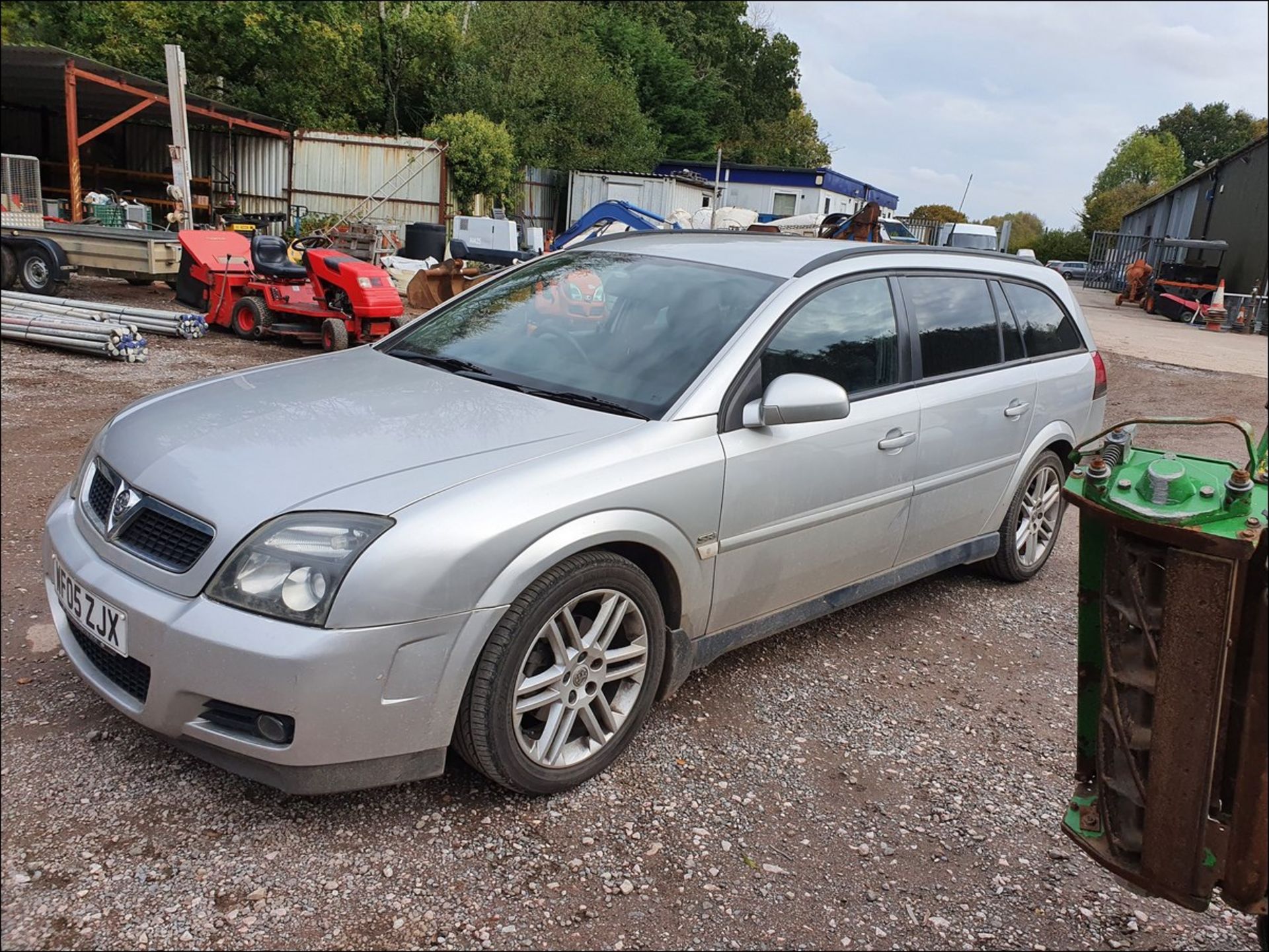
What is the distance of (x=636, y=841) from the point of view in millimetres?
2766

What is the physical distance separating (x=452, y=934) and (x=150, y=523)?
135 centimetres

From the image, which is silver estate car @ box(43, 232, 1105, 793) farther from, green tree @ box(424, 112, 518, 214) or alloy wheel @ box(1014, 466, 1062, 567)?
green tree @ box(424, 112, 518, 214)

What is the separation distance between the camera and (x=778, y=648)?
4125 millimetres

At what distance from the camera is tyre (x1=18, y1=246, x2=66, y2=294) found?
11.5 meters

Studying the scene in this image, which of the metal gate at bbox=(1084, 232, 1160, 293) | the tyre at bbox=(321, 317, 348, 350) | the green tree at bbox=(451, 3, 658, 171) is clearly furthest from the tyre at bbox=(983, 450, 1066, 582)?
the metal gate at bbox=(1084, 232, 1160, 293)

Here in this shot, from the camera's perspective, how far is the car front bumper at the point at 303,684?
2.38 meters

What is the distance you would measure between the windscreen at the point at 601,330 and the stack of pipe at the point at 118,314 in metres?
7.60

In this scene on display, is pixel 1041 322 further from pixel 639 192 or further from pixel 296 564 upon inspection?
pixel 639 192

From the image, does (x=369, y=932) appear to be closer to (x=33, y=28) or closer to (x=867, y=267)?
(x=867, y=267)

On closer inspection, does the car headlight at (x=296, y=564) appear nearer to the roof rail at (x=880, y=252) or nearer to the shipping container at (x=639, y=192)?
the roof rail at (x=880, y=252)

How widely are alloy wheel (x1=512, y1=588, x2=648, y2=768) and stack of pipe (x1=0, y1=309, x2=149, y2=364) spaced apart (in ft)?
25.9

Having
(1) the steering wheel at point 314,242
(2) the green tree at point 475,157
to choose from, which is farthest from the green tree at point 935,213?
(1) the steering wheel at point 314,242

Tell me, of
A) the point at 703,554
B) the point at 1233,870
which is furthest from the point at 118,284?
the point at 1233,870

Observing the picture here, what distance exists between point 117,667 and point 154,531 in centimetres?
39
